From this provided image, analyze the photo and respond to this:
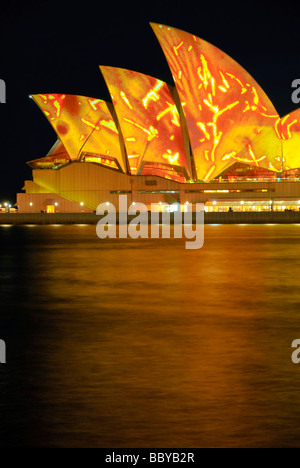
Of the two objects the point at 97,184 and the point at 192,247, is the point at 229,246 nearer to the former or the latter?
the point at 192,247

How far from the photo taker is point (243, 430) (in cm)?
471

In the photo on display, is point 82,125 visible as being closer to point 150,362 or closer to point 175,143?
point 175,143

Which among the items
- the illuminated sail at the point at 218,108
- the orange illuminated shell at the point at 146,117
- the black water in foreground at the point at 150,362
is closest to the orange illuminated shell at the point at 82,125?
the orange illuminated shell at the point at 146,117

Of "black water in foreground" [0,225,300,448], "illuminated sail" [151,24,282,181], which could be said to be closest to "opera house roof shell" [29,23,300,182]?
"illuminated sail" [151,24,282,181]

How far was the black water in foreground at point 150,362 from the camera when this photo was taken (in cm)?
475

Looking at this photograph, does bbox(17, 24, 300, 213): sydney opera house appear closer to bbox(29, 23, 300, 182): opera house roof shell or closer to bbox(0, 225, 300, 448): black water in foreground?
bbox(29, 23, 300, 182): opera house roof shell

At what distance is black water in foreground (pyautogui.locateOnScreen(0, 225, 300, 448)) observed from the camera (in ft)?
15.6

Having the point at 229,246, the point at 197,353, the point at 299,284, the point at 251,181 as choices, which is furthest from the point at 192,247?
the point at 251,181

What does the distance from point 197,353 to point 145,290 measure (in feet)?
19.3

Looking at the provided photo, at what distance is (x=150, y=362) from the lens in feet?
22.0

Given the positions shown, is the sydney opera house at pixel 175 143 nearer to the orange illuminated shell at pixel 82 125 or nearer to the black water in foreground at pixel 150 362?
the orange illuminated shell at pixel 82 125

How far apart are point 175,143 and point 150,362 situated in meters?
49.4

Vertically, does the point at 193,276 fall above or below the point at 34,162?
below

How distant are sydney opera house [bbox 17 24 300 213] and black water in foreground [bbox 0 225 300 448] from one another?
38289 mm
